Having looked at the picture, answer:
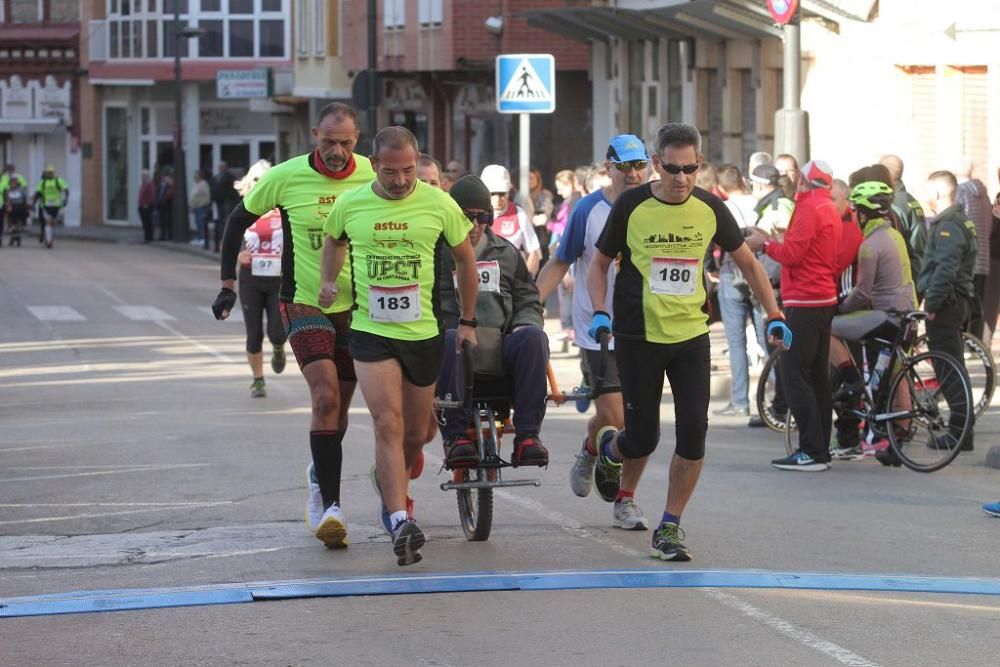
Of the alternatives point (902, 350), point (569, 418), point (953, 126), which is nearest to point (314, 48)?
point (953, 126)

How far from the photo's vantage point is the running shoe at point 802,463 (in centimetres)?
1237

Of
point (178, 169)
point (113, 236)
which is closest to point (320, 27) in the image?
point (178, 169)

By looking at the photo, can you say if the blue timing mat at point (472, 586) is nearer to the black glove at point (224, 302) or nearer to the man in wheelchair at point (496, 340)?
the man in wheelchair at point (496, 340)

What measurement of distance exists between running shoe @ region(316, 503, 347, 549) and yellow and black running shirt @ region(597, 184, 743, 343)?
4.88ft

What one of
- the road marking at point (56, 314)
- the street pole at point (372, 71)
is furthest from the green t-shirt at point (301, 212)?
the street pole at point (372, 71)

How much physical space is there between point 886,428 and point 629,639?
5.75m

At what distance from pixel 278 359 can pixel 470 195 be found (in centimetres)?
817

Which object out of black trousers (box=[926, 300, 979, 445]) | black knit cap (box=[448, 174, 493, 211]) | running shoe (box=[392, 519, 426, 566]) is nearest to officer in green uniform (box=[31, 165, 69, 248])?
black trousers (box=[926, 300, 979, 445])

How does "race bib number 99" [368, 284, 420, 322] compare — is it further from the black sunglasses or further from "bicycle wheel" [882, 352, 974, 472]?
"bicycle wheel" [882, 352, 974, 472]

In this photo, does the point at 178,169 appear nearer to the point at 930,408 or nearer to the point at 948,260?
the point at 948,260

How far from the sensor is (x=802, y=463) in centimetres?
1238

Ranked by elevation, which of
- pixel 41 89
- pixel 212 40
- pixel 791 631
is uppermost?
pixel 212 40

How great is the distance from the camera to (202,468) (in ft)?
39.8

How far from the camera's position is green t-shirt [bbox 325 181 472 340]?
8.58m
